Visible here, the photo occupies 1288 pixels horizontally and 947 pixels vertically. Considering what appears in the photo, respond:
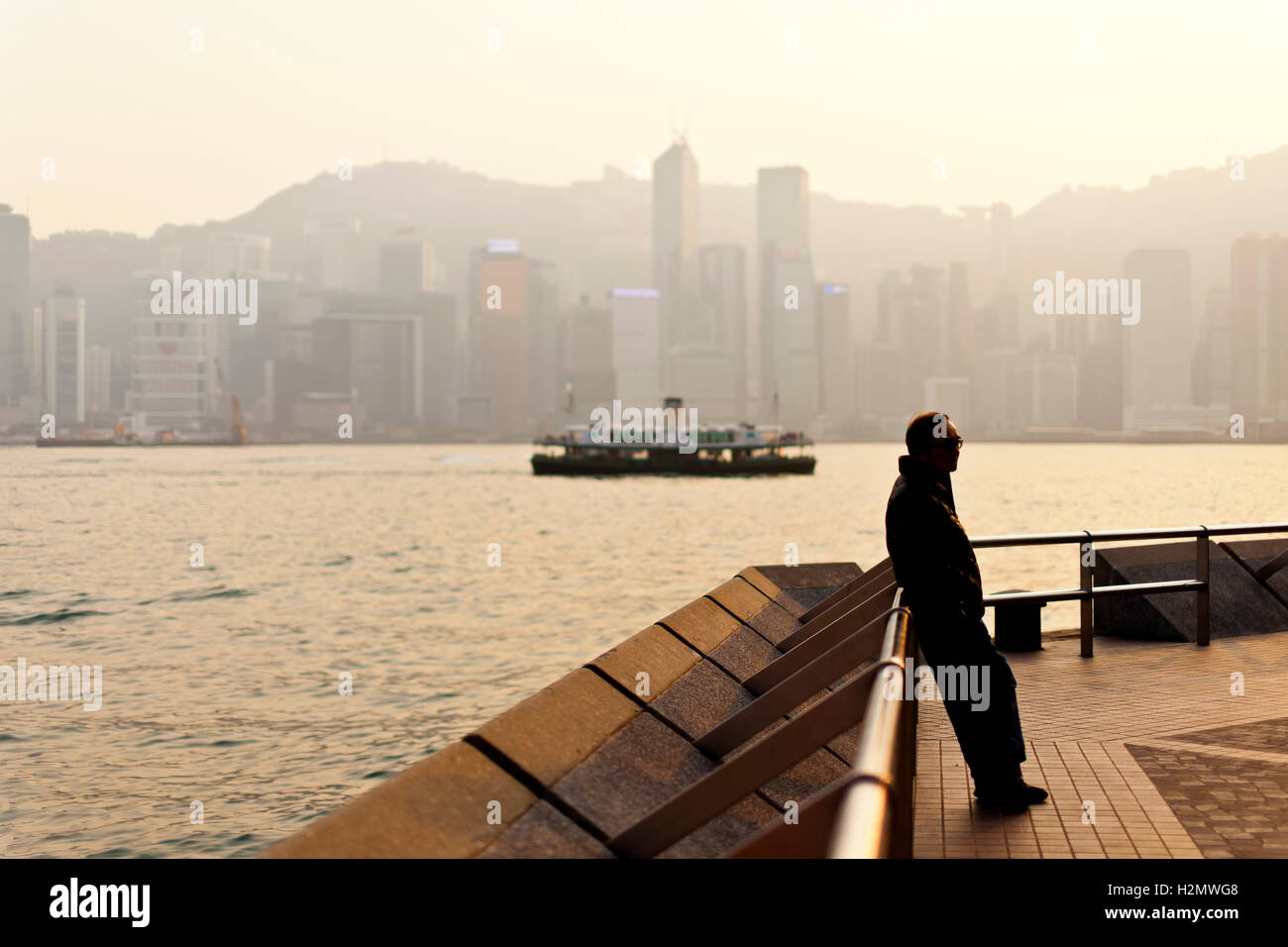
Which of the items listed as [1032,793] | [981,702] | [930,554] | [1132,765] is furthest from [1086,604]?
[930,554]

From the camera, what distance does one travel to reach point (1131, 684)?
8.44 meters

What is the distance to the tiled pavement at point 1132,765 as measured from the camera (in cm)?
501

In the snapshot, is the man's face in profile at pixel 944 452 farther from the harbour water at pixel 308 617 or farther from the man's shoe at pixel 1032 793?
the harbour water at pixel 308 617

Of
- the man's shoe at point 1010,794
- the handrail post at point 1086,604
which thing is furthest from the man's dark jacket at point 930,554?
the handrail post at point 1086,604

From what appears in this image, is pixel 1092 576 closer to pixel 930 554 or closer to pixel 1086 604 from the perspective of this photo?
pixel 1086 604

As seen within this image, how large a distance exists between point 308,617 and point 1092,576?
25.6 m

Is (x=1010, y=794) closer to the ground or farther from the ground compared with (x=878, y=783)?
closer to the ground

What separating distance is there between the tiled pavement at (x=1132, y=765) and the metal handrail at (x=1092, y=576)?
0.55 meters

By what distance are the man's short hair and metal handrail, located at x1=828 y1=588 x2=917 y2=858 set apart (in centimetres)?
192

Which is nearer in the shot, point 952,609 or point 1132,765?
point 952,609

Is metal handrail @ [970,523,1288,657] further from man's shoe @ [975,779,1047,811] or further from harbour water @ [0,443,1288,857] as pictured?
harbour water @ [0,443,1288,857]

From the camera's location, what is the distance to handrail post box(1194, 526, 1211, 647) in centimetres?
980

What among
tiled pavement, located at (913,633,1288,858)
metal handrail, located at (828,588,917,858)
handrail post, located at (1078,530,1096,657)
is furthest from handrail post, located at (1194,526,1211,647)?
metal handrail, located at (828,588,917,858)

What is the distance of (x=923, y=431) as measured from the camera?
548 cm
